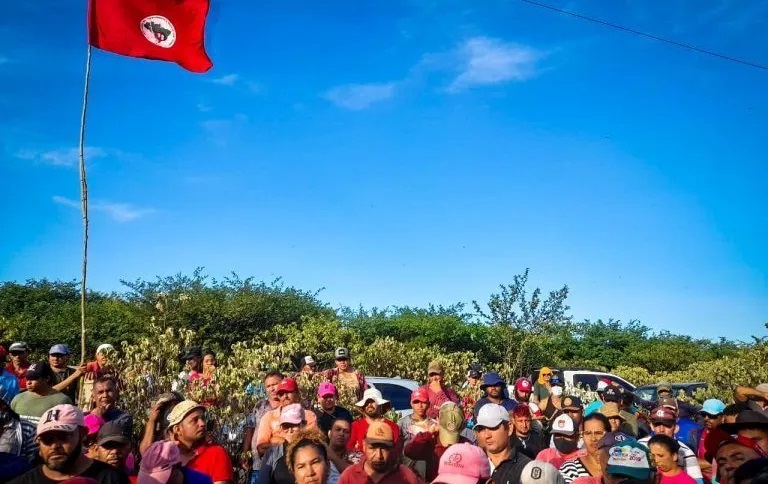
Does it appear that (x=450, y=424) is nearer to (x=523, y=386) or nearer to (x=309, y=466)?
(x=309, y=466)

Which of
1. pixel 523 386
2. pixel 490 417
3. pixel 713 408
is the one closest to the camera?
pixel 490 417

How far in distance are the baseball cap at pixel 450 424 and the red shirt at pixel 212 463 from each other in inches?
66.4

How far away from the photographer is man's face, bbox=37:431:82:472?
3.68m

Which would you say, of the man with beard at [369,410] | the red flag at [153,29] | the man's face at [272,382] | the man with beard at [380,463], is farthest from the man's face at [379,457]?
the red flag at [153,29]

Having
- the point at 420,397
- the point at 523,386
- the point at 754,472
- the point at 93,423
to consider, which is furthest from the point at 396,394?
the point at 754,472

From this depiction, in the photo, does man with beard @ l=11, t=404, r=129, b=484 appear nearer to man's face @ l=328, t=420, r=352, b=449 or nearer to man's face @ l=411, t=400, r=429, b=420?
man's face @ l=328, t=420, r=352, b=449

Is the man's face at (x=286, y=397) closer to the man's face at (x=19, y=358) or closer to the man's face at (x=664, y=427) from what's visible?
the man's face at (x=664, y=427)

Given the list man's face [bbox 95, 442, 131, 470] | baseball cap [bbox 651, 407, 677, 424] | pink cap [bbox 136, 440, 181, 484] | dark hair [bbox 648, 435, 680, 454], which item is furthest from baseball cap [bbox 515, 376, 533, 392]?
man's face [bbox 95, 442, 131, 470]

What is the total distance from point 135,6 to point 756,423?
8095 millimetres

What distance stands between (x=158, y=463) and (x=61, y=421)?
2.05ft

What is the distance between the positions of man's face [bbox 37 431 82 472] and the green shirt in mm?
2429

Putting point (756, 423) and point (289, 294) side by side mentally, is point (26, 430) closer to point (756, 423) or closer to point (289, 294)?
point (756, 423)

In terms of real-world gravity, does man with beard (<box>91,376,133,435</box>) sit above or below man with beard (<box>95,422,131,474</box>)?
above

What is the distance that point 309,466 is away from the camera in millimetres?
3900
